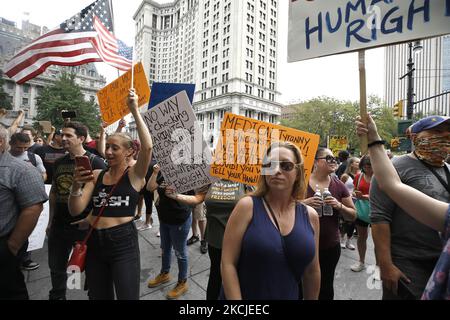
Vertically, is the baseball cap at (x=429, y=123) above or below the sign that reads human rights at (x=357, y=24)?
below

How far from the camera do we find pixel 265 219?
1.54m

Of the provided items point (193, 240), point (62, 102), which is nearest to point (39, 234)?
point (193, 240)

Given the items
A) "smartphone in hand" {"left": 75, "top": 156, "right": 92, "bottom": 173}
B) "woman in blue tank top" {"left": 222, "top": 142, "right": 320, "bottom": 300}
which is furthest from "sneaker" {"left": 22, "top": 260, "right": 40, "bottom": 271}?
"woman in blue tank top" {"left": 222, "top": 142, "right": 320, "bottom": 300}

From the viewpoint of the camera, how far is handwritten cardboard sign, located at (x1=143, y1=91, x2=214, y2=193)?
2443 millimetres

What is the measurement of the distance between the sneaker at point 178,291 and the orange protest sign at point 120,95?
2.44 m

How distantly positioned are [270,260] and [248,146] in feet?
4.94

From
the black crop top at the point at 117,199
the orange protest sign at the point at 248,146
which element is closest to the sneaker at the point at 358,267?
the orange protest sign at the point at 248,146

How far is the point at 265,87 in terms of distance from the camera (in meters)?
64.2

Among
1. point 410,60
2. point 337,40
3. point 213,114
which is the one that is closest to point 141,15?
point 213,114

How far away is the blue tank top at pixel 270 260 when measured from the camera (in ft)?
4.76

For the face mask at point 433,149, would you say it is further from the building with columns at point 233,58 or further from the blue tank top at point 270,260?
the building with columns at point 233,58

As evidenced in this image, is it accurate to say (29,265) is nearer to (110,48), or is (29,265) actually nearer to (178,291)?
(178,291)
